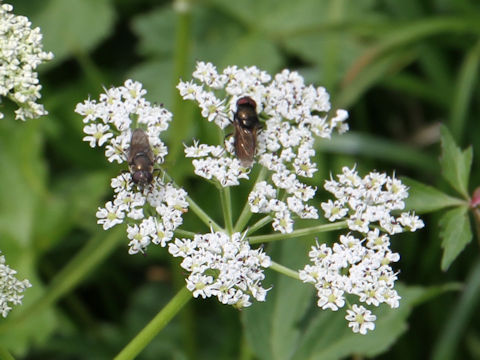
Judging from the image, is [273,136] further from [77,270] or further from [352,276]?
[77,270]

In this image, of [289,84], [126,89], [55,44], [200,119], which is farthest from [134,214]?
[55,44]

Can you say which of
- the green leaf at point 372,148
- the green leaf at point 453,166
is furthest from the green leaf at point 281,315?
the green leaf at point 372,148

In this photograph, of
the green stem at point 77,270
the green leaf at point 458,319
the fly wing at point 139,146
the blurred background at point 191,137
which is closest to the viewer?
the fly wing at point 139,146

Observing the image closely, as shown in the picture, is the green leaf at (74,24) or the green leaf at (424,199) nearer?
the green leaf at (424,199)

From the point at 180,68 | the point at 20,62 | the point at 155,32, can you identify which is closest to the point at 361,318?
the point at 20,62

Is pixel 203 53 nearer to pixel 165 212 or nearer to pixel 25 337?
pixel 25 337

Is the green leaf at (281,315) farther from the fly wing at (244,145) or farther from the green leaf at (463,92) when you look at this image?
the green leaf at (463,92)
